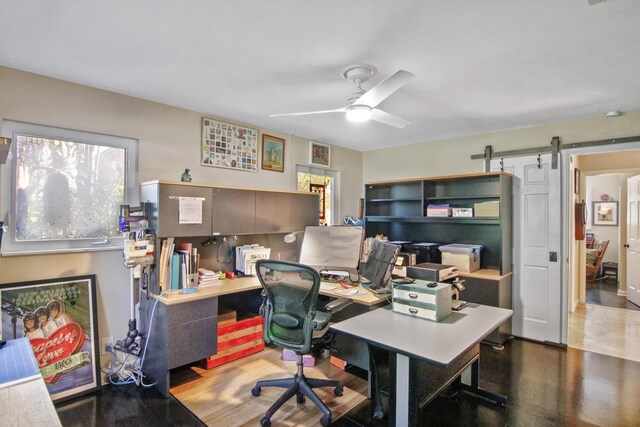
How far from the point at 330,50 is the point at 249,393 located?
2.53 metres

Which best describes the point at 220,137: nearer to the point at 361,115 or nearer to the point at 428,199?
the point at 361,115

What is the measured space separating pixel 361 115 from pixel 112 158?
2.12 metres

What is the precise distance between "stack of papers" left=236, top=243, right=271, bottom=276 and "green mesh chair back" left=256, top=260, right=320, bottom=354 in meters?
1.00

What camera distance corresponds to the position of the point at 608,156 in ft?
16.4

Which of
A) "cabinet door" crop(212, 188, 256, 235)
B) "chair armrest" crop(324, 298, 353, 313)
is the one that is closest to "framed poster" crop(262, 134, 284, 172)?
"cabinet door" crop(212, 188, 256, 235)

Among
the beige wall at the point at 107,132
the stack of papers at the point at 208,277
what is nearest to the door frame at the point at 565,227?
the beige wall at the point at 107,132

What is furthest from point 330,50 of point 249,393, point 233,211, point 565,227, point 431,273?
point 565,227

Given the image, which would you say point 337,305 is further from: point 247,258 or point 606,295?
point 606,295

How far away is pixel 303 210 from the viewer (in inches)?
154

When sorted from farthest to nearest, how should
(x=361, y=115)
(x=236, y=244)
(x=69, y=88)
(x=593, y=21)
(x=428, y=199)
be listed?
(x=428, y=199) → (x=236, y=244) → (x=69, y=88) → (x=361, y=115) → (x=593, y=21)

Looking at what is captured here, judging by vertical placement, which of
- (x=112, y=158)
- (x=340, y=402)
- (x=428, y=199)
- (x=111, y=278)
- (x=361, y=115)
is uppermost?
(x=361, y=115)

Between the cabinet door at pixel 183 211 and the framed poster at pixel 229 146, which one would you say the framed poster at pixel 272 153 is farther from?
the cabinet door at pixel 183 211

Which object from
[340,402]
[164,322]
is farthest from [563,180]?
[164,322]

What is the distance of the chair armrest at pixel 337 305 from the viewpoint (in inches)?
94.3
